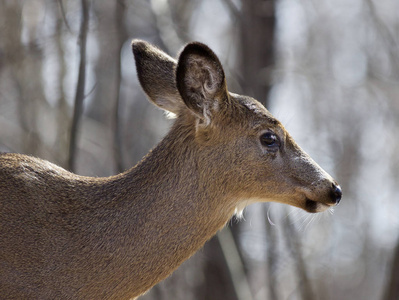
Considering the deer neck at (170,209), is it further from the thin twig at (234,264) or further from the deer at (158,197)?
the thin twig at (234,264)

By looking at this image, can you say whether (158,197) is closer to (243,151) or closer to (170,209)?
(170,209)

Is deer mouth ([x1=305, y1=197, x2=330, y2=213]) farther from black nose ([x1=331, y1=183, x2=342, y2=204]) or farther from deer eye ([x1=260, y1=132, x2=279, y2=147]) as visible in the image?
deer eye ([x1=260, y1=132, x2=279, y2=147])

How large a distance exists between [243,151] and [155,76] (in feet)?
3.62

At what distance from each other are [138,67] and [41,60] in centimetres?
750

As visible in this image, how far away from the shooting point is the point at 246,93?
34.6 ft

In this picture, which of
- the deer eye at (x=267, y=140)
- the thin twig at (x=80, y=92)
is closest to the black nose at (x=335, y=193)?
the deer eye at (x=267, y=140)

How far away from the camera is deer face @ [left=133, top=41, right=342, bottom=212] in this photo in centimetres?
553

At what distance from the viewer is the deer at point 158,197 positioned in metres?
5.10

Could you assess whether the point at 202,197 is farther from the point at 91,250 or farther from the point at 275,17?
the point at 275,17

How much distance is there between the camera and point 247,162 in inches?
221

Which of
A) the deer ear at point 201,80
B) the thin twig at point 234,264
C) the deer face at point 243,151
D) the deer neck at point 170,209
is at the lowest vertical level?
the thin twig at point 234,264

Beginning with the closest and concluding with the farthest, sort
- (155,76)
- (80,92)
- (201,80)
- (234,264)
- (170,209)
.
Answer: (170,209)
(201,80)
(155,76)
(80,92)
(234,264)

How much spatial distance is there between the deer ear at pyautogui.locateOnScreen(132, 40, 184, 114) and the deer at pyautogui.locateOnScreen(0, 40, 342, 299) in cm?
22

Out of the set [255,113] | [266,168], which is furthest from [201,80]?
[266,168]
